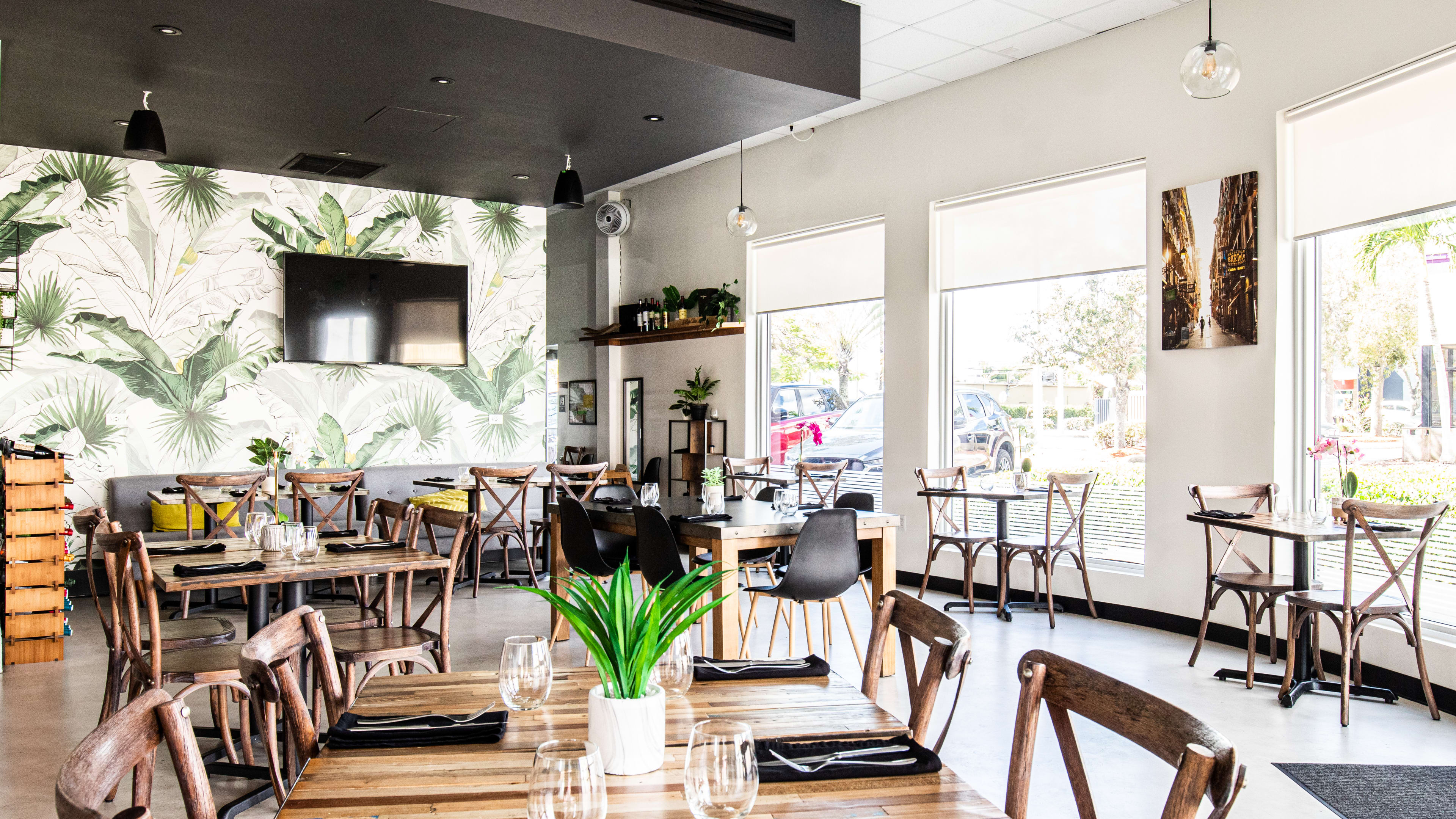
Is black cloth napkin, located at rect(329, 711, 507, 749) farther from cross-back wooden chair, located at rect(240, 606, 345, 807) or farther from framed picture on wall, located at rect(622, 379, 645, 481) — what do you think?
framed picture on wall, located at rect(622, 379, 645, 481)

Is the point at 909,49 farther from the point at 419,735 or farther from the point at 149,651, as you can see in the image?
the point at 419,735

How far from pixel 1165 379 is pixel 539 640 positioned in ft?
16.8

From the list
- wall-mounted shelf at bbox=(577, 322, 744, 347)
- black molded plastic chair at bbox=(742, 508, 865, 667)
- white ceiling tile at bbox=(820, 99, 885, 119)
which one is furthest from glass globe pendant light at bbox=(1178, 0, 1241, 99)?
wall-mounted shelf at bbox=(577, 322, 744, 347)

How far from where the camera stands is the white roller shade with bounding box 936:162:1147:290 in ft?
20.3

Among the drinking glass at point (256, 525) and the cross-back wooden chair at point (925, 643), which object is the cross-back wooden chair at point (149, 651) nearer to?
the drinking glass at point (256, 525)

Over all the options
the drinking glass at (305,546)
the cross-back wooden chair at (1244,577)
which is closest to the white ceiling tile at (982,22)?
the cross-back wooden chair at (1244,577)

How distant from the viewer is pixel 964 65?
6766mm

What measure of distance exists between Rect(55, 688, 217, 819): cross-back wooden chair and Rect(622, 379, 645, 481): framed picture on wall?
913cm

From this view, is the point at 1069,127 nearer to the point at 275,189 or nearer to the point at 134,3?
the point at 134,3

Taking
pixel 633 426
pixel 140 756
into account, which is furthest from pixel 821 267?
pixel 140 756

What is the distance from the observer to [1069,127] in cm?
641

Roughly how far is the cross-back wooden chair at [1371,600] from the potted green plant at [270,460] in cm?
465

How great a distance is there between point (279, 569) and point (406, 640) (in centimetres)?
53

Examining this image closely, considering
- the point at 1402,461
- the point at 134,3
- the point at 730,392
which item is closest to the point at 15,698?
the point at 134,3
